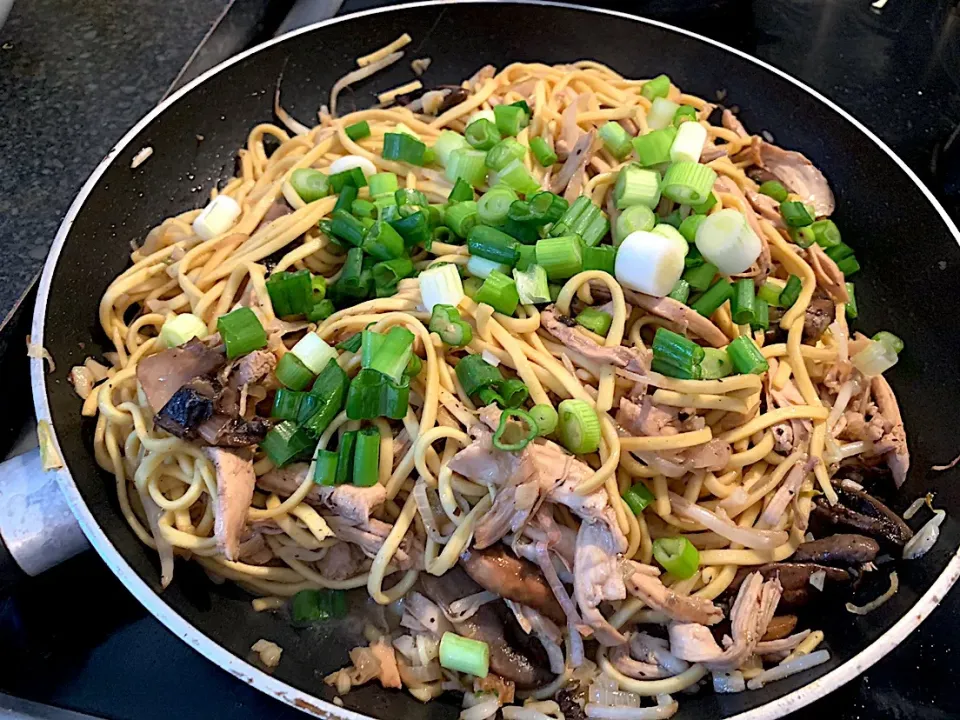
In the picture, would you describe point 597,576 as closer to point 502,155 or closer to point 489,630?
point 489,630

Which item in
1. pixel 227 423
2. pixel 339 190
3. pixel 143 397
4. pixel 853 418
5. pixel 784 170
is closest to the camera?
pixel 227 423

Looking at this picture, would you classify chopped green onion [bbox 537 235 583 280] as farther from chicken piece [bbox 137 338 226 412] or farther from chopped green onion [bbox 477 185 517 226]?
chicken piece [bbox 137 338 226 412]

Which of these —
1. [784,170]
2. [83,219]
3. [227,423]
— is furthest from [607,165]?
[83,219]

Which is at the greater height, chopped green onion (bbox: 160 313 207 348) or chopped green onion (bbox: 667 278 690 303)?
chopped green onion (bbox: 667 278 690 303)

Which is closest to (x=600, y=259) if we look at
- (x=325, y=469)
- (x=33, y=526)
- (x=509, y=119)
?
(x=509, y=119)

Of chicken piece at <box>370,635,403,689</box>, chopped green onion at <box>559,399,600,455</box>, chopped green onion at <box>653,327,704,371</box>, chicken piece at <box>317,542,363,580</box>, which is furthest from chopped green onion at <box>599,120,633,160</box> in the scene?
chicken piece at <box>370,635,403,689</box>

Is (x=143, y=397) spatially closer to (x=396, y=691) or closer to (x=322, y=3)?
(x=396, y=691)

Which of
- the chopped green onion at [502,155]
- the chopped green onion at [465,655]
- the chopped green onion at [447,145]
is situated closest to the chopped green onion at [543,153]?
the chopped green onion at [502,155]
